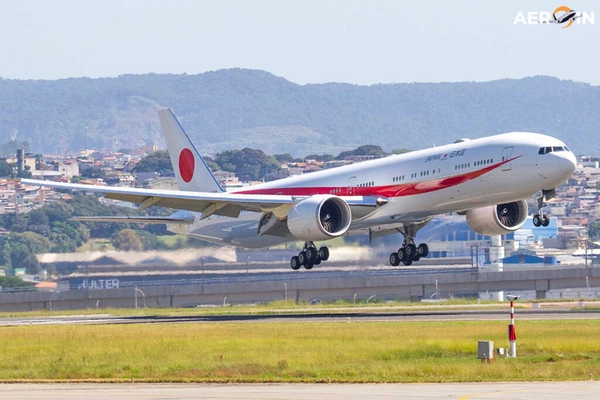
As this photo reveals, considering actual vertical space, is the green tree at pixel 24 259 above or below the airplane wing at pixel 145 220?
below

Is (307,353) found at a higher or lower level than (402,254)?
lower

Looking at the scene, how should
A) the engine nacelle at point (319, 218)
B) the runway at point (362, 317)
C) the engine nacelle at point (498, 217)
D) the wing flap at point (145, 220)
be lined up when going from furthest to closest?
the wing flap at point (145, 220) < the engine nacelle at point (498, 217) < the runway at point (362, 317) < the engine nacelle at point (319, 218)

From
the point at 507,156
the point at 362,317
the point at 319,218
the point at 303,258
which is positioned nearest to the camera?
the point at 507,156

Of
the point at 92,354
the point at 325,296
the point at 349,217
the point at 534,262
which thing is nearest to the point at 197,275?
the point at 325,296

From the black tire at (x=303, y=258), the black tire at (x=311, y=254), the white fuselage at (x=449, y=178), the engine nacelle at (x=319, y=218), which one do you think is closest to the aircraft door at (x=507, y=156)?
the white fuselage at (x=449, y=178)

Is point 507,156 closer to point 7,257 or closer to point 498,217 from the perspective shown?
point 498,217

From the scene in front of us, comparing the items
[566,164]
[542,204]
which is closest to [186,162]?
[542,204]

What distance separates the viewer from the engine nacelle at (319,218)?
191 ft

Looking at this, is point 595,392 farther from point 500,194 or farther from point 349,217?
point 349,217

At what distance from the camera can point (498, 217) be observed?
61656 mm

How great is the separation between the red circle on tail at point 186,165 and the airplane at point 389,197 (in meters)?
3.22

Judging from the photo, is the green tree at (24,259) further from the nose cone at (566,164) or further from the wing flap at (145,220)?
the nose cone at (566,164)

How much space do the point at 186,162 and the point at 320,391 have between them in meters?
40.9

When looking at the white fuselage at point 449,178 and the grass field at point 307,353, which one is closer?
the grass field at point 307,353
